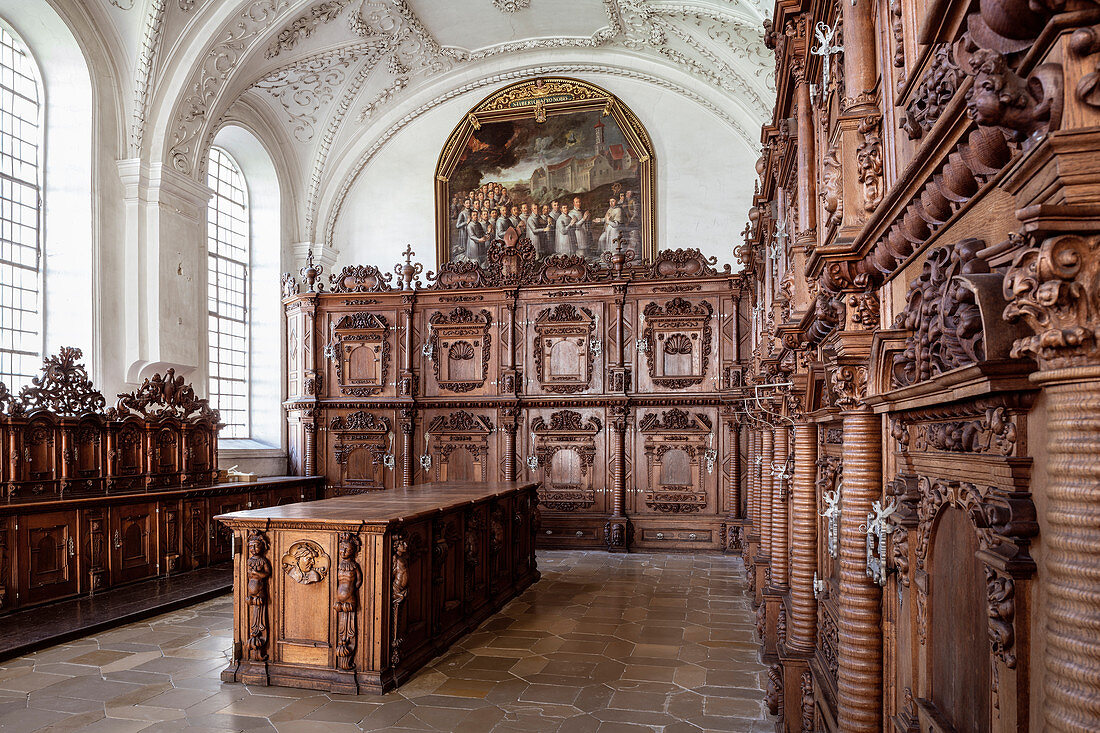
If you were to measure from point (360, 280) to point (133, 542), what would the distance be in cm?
583

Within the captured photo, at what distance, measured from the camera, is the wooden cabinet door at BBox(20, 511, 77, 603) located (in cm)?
733

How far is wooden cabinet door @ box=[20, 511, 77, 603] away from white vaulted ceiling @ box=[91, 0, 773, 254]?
5463 mm

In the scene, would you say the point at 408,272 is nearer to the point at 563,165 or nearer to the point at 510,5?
the point at 563,165

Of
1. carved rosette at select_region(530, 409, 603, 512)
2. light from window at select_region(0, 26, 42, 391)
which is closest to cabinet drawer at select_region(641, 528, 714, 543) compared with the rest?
carved rosette at select_region(530, 409, 603, 512)

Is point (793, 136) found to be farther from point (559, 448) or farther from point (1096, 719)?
point (559, 448)

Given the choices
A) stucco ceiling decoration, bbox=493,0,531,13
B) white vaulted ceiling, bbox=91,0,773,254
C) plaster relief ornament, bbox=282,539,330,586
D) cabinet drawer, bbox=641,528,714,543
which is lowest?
cabinet drawer, bbox=641,528,714,543

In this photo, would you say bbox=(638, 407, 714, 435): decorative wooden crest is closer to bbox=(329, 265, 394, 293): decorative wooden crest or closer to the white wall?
the white wall

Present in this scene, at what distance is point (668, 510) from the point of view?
11.7m

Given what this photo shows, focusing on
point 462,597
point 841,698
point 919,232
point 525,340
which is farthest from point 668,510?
point 919,232

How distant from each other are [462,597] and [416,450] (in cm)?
588

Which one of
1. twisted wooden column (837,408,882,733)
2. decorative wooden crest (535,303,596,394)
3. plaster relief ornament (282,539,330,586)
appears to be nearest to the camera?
twisted wooden column (837,408,882,733)

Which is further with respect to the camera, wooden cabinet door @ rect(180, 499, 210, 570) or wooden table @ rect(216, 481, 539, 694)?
wooden cabinet door @ rect(180, 499, 210, 570)

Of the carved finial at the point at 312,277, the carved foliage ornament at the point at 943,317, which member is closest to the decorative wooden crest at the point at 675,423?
the carved finial at the point at 312,277

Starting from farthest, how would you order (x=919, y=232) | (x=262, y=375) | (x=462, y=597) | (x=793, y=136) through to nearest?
(x=262, y=375), (x=462, y=597), (x=793, y=136), (x=919, y=232)
